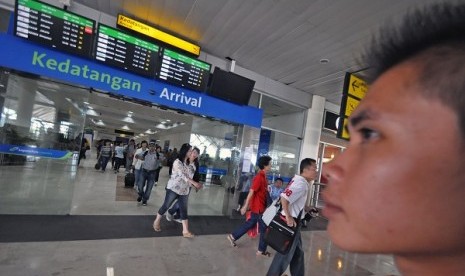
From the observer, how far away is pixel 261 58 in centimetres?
598

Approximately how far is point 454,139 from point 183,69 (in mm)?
5060

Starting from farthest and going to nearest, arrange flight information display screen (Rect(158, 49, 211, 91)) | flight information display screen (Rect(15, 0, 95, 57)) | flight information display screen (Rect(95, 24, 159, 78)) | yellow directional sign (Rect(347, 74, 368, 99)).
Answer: flight information display screen (Rect(158, 49, 211, 91)) < yellow directional sign (Rect(347, 74, 368, 99)) < flight information display screen (Rect(95, 24, 159, 78)) < flight information display screen (Rect(15, 0, 95, 57))

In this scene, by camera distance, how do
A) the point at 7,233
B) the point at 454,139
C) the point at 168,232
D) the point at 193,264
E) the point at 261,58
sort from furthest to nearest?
the point at 261,58, the point at 168,232, the point at 7,233, the point at 193,264, the point at 454,139

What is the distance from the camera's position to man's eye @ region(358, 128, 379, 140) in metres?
0.50

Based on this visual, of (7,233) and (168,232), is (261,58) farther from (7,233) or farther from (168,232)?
(7,233)

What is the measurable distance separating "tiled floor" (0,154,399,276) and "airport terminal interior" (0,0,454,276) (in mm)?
20

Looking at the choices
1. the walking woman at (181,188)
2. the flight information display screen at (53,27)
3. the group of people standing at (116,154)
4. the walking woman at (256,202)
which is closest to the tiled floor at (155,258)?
the walking woman at (256,202)

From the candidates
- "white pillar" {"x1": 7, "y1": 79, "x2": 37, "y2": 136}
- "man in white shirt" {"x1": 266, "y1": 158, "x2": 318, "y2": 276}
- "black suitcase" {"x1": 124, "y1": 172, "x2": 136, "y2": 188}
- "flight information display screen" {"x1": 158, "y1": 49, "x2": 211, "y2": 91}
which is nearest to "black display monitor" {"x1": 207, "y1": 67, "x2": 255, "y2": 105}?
"flight information display screen" {"x1": 158, "y1": 49, "x2": 211, "y2": 91}

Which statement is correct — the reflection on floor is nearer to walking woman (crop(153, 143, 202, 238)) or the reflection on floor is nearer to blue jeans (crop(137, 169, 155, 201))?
walking woman (crop(153, 143, 202, 238))

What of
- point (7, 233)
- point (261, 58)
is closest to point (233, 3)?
point (261, 58)

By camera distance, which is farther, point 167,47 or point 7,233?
point 167,47

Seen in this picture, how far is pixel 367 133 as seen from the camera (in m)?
0.52

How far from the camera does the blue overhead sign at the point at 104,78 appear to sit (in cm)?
415

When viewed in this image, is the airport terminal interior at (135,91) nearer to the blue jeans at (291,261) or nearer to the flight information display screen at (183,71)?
the flight information display screen at (183,71)
